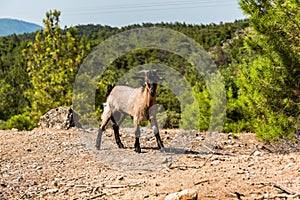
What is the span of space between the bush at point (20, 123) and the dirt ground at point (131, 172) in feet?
25.3

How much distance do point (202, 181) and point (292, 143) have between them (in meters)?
3.33

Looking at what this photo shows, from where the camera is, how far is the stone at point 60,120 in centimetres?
1113

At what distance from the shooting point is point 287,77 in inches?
291

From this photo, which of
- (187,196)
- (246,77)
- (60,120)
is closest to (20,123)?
(60,120)

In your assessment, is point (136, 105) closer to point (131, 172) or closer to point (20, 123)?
point (131, 172)

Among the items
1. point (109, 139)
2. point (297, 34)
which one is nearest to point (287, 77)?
point (297, 34)

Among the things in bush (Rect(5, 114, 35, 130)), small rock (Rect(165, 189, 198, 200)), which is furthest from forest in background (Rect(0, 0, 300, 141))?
small rock (Rect(165, 189, 198, 200))

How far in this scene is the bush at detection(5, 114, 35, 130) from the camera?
16.2m

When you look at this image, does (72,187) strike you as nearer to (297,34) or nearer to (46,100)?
(297,34)

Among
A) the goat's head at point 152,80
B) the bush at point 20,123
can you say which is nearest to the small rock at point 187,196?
the goat's head at point 152,80

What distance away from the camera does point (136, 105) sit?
734 cm

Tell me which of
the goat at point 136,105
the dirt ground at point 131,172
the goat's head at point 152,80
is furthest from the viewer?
the goat at point 136,105

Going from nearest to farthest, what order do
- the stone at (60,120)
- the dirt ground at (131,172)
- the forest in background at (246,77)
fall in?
the dirt ground at (131,172)
the forest in background at (246,77)
the stone at (60,120)

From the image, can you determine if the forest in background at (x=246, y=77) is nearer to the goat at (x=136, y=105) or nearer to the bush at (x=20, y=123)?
the bush at (x=20, y=123)
